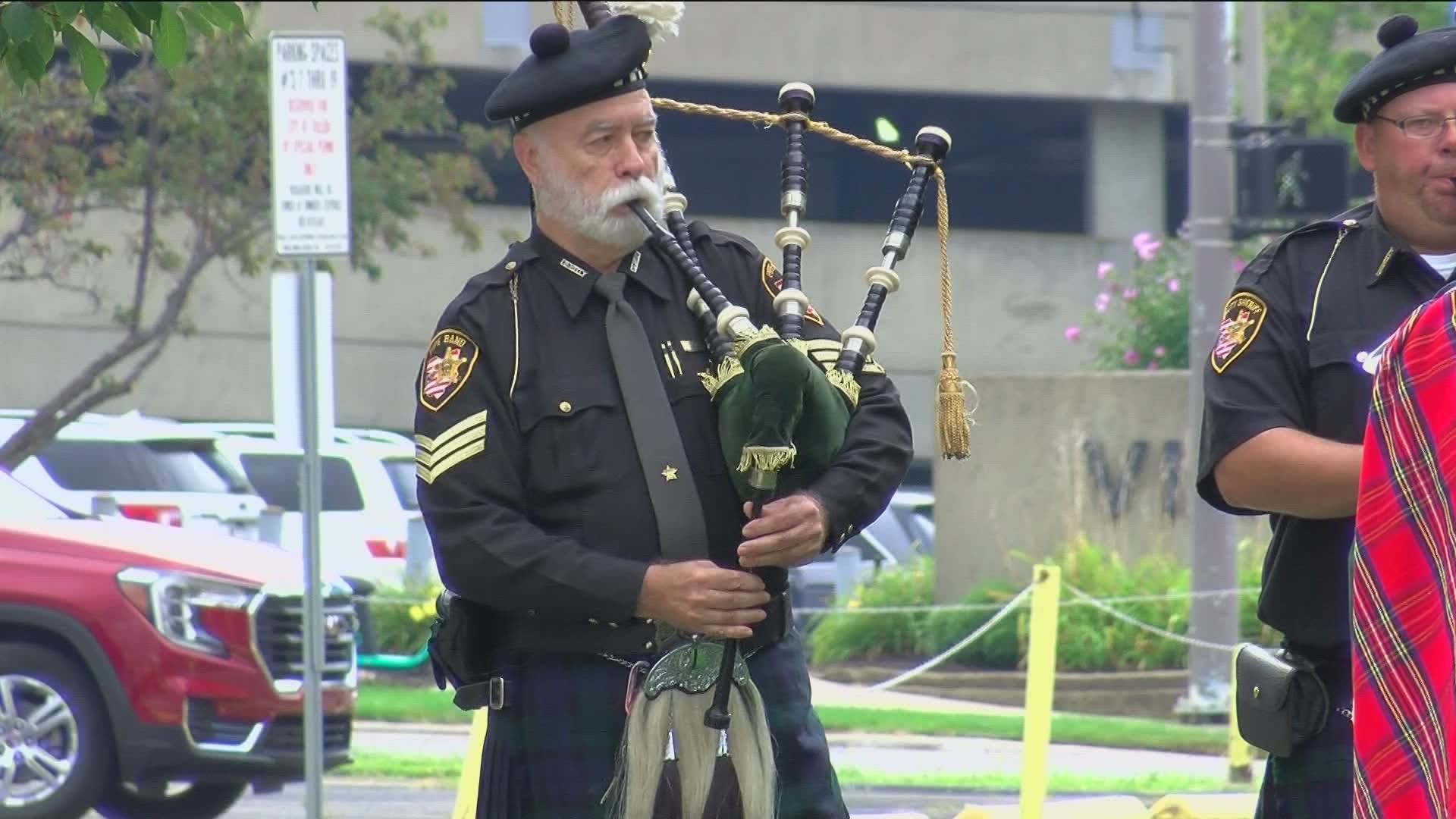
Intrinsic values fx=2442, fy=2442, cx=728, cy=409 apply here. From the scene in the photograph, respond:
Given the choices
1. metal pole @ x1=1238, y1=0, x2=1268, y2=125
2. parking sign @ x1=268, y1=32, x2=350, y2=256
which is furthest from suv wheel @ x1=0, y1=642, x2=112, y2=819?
metal pole @ x1=1238, y1=0, x2=1268, y2=125

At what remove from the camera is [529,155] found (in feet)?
13.6

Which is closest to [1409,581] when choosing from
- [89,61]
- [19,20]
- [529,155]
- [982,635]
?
[529,155]

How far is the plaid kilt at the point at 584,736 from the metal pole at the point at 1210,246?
9.13m

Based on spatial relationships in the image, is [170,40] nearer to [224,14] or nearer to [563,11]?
[224,14]

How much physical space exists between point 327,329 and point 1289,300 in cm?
472

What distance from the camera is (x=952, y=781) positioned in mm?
10641

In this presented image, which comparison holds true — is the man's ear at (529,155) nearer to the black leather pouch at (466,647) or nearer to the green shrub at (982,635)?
the black leather pouch at (466,647)

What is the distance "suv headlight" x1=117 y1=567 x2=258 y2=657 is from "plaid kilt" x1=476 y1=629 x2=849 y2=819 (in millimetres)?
4728

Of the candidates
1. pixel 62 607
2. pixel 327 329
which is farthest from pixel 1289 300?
pixel 62 607

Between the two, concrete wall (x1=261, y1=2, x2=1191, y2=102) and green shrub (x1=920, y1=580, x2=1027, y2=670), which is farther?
concrete wall (x1=261, y1=2, x2=1191, y2=102)

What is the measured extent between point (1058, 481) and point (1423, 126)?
12.6 m

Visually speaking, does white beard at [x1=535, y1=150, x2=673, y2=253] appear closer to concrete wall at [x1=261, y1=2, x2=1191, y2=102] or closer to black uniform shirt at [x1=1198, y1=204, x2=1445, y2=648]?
black uniform shirt at [x1=1198, y1=204, x2=1445, y2=648]

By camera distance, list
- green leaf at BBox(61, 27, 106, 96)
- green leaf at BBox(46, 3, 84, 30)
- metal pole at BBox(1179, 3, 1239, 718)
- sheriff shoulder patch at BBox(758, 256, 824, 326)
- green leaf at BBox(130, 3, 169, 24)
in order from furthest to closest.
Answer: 1. metal pole at BBox(1179, 3, 1239, 718)
2. green leaf at BBox(61, 27, 106, 96)
3. sheriff shoulder patch at BBox(758, 256, 824, 326)
4. green leaf at BBox(46, 3, 84, 30)
5. green leaf at BBox(130, 3, 169, 24)

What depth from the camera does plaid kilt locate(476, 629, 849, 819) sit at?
13.1 ft
